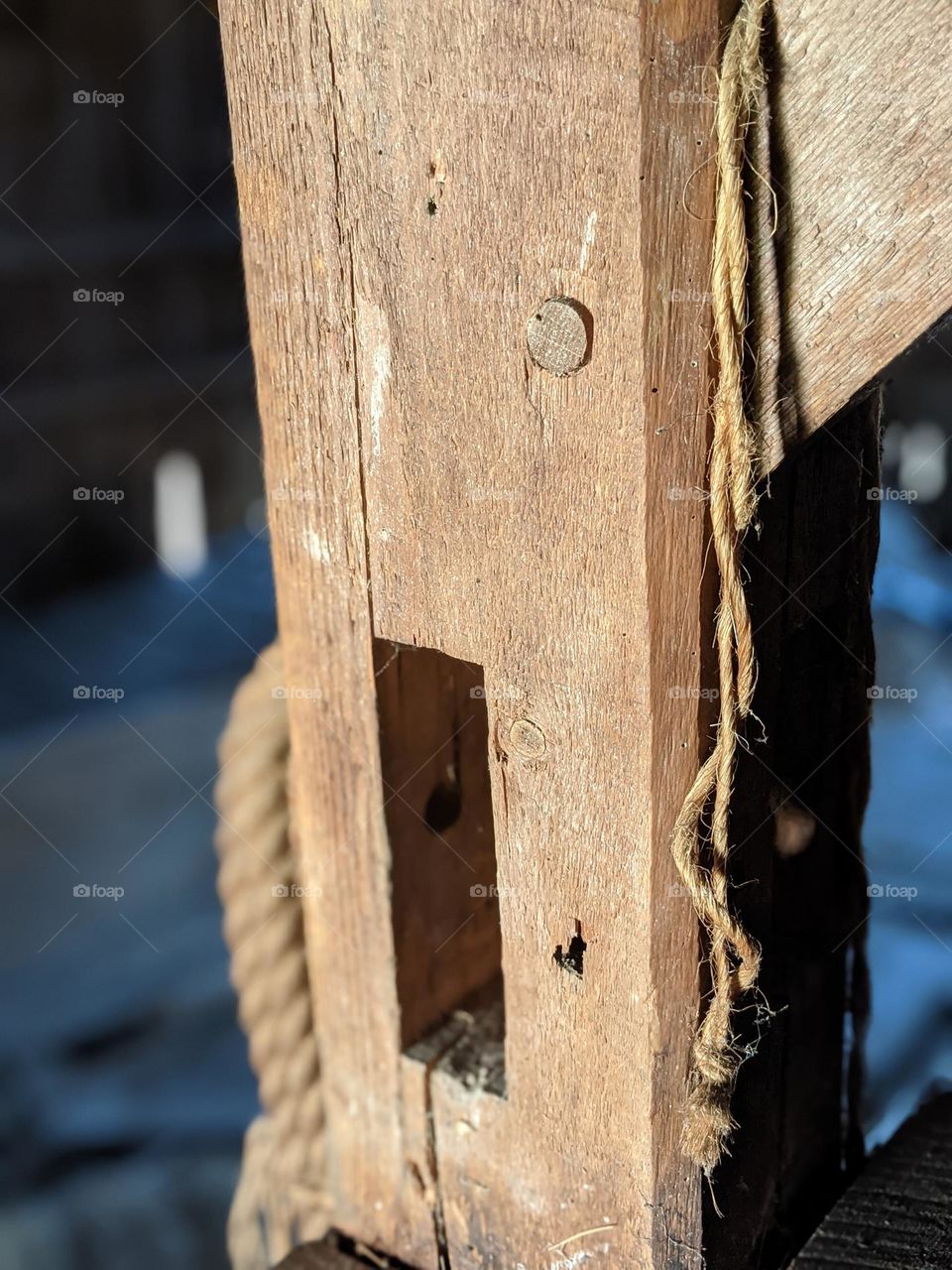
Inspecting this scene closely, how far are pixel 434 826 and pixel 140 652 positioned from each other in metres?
3.53

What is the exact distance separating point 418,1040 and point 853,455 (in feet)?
1.73

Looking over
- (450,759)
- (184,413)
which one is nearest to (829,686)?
(450,759)

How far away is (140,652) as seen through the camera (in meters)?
4.26

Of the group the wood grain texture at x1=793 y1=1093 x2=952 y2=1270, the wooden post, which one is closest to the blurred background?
the wood grain texture at x1=793 y1=1093 x2=952 y2=1270

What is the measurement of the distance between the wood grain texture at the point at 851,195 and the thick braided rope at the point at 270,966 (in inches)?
20.5

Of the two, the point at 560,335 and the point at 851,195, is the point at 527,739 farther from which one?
the point at 851,195

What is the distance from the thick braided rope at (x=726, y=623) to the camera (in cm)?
60

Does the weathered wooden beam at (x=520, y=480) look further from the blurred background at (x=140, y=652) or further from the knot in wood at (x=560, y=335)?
the blurred background at (x=140, y=652)

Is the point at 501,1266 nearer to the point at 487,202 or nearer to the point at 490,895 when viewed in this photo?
the point at 490,895

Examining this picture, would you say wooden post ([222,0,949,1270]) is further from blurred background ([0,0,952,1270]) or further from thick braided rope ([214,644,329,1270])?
blurred background ([0,0,952,1270])

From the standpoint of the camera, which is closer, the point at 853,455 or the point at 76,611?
the point at 853,455

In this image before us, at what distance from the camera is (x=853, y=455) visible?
812 mm

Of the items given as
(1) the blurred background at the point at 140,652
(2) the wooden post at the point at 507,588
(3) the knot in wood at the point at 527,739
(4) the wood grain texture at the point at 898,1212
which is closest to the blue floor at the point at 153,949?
(1) the blurred background at the point at 140,652

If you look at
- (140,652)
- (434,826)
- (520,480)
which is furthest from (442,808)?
(140,652)
